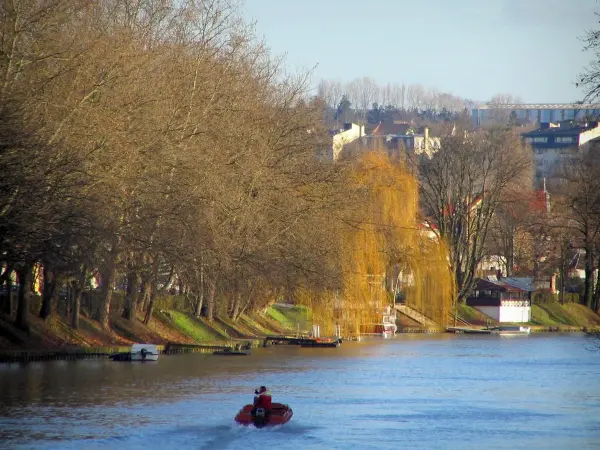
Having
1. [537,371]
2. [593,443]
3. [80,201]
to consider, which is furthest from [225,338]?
[593,443]

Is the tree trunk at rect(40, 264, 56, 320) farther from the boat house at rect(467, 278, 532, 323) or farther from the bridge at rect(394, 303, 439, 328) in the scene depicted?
the boat house at rect(467, 278, 532, 323)

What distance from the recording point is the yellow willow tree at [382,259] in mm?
68688

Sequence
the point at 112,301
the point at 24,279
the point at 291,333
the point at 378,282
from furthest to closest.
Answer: the point at 291,333, the point at 378,282, the point at 112,301, the point at 24,279

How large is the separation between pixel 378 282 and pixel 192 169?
20.6 m

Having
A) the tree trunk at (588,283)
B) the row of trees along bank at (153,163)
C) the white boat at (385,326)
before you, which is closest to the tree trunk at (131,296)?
the row of trees along bank at (153,163)

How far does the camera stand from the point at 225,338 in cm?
6681

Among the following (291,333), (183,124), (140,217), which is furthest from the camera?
(291,333)

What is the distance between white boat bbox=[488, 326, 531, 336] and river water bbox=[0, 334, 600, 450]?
3247 cm

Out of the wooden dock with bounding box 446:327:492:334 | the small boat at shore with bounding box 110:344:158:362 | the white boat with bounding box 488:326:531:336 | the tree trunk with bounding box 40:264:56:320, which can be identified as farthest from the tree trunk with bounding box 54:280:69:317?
the white boat with bounding box 488:326:531:336

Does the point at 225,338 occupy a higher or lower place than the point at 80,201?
lower

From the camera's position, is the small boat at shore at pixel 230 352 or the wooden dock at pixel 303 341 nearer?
the small boat at shore at pixel 230 352

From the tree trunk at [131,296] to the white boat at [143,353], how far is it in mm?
4412

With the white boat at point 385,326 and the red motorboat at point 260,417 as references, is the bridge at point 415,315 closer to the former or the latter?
the white boat at point 385,326

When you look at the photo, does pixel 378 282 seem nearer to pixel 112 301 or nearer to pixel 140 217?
pixel 112 301
